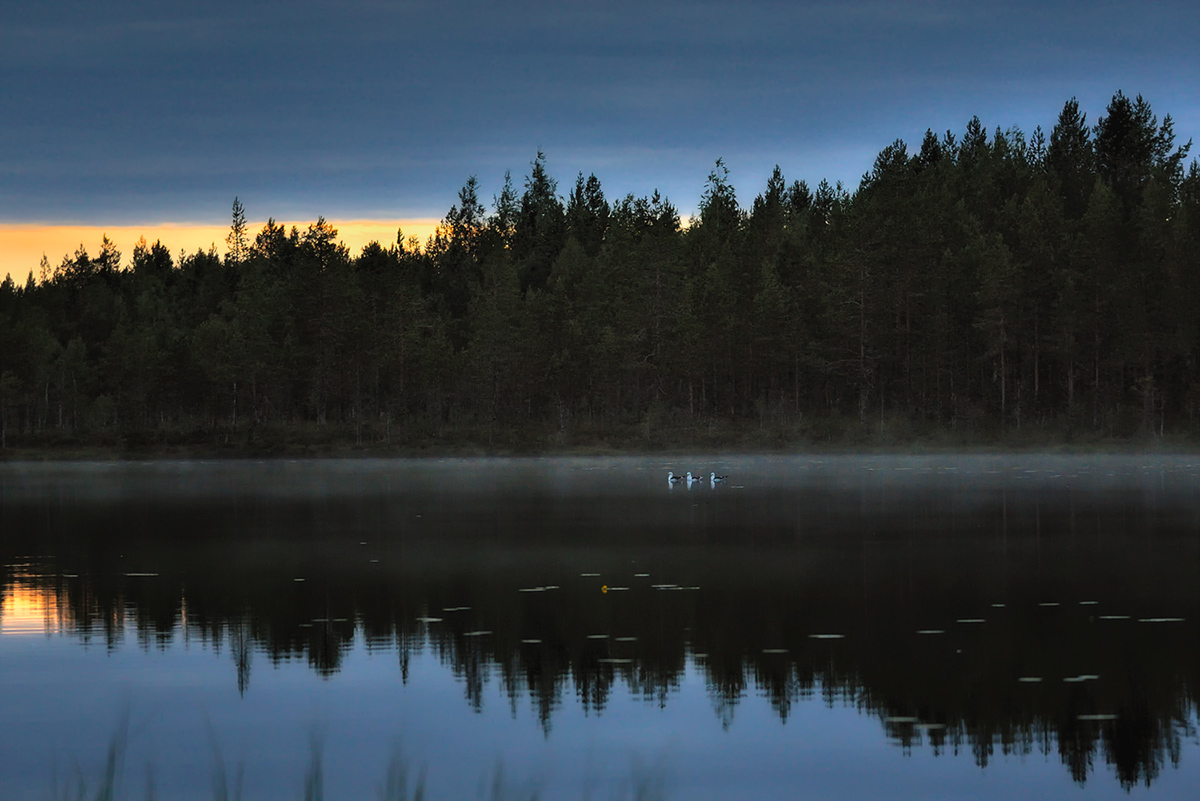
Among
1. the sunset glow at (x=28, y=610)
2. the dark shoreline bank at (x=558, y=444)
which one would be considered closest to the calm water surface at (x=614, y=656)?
the sunset glow at (x=28, y=610)

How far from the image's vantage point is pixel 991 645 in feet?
67.4

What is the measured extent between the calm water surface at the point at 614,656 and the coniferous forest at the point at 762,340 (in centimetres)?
5965

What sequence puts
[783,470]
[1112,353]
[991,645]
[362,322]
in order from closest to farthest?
1. [991,645]
2. [783,470]
3. [1112,353]
4. [362,322]

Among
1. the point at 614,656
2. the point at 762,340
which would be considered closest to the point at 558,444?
the point at 762,340

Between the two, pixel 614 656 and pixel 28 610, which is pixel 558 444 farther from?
pixel 614 656

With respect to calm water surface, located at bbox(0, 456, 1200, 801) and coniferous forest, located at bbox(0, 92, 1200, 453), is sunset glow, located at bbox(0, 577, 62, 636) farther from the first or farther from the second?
coniferous forest, located at bbox(0, 92, 1200, 453)

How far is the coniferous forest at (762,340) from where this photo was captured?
102125 mm

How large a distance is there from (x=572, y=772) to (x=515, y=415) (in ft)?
347

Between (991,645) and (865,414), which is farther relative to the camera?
(865,414)

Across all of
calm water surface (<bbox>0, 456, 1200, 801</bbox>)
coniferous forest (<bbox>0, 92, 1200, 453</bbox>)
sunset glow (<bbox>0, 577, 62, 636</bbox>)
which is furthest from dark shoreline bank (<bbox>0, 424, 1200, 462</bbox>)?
sunset glow (<bbox>0, 577, 62, 636</bbox>)

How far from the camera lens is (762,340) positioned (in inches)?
4370

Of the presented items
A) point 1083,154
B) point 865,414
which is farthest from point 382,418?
point 1083,154

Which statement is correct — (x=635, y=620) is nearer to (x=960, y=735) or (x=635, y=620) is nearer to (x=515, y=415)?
(x=960, y=735)

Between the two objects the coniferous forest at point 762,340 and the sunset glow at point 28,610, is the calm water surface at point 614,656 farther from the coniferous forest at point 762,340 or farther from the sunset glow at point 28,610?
the coniferous forest at point 762,340
